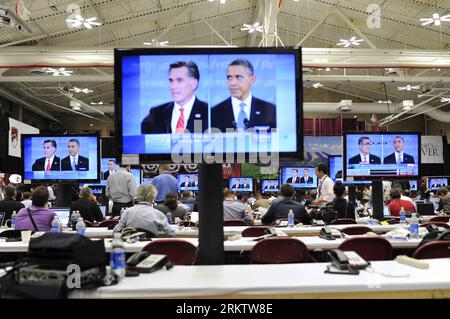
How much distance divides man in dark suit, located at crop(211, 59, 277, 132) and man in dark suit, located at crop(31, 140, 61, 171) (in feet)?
13.3

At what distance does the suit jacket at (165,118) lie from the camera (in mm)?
2189

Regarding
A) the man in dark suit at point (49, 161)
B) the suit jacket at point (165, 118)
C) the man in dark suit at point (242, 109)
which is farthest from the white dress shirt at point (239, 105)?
the man in dark suit at point (49, 161)

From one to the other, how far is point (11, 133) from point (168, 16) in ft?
23.8

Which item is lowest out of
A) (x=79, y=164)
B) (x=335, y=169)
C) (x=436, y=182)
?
(x=436, y=182)

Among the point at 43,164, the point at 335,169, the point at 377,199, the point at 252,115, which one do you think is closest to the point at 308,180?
the point at 335,169

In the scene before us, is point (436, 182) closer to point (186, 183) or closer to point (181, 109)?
point (186, 183)

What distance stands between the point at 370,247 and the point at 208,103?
1.68 meters

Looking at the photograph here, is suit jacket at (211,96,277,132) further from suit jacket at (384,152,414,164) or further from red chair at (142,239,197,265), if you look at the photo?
suit jacket at (384,152,414,164)

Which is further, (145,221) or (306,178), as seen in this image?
(306,178)

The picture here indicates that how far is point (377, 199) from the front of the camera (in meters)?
5.69

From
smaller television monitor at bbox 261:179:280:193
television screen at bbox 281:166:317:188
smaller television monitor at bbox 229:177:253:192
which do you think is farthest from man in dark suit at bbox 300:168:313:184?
smaller television monitor at bbox 229:177:253:192

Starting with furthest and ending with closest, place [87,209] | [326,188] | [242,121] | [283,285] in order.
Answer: [326,188], [87,209], [242,121], [283,285]

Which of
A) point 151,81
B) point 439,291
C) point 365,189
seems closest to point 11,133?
point 365,189

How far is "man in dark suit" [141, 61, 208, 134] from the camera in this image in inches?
86.0
